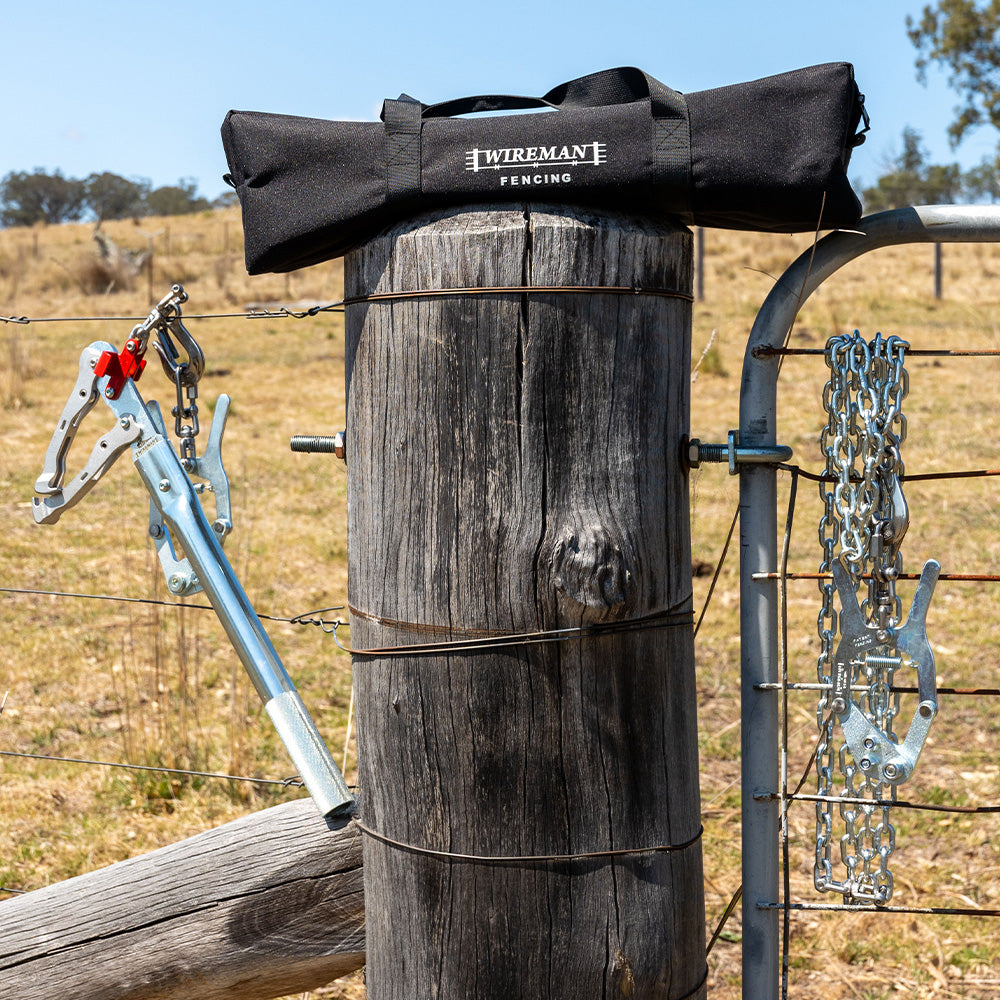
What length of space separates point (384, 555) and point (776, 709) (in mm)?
604

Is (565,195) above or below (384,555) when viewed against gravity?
above

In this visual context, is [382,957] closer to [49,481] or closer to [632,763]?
[632,763]

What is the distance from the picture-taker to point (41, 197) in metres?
43.0

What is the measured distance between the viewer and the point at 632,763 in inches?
53.7

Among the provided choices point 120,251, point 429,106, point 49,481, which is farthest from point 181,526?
point 120,251

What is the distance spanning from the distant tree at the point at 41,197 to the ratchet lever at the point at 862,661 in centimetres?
4591

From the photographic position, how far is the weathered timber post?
1312 mm

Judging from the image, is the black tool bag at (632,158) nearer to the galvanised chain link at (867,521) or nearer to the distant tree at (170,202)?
the galvanised chain link at (867,521)

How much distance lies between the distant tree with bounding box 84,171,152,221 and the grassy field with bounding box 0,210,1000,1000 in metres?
29.9

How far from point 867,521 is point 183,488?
0.96 m

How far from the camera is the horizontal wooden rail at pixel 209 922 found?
5.25 feet

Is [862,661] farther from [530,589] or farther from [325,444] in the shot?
[325,444]

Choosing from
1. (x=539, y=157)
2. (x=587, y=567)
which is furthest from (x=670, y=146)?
(x=587, y=567)

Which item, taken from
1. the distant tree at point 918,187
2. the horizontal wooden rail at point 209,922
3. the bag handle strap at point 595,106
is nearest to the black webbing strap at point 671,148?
the bag handle strap at point 595,106
